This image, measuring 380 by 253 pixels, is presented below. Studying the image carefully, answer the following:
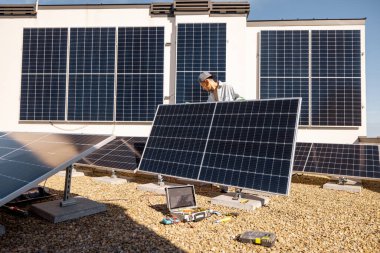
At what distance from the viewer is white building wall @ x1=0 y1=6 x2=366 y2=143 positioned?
531 inches

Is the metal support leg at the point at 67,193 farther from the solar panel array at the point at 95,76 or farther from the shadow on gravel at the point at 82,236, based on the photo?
the solar panel array at the point at 95,76

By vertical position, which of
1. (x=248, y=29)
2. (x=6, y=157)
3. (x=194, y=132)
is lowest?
(x=6, y=157)

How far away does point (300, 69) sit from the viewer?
1367 cm

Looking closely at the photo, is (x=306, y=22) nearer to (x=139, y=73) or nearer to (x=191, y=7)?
(x=191, y=7)

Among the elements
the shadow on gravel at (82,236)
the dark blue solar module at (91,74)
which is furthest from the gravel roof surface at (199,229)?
the dark blue solar module at (91,74)

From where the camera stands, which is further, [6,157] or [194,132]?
[194,132]

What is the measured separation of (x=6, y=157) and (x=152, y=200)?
9.65ft

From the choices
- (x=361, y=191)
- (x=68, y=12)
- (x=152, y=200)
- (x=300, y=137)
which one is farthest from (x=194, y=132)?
(x=68, y=12)

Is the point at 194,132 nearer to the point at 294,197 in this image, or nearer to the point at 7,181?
the point at 294,197

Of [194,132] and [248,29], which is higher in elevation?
[248,29]

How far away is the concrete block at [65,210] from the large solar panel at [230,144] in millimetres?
2165

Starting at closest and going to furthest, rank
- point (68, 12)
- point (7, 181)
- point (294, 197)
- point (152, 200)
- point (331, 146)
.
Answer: point (7, 181) < point (152, 200) < point (294, 197) < point (331, 146) < point (68, 12)

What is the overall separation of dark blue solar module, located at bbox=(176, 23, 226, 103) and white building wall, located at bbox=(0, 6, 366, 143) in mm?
392

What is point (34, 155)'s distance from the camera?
494 cm
